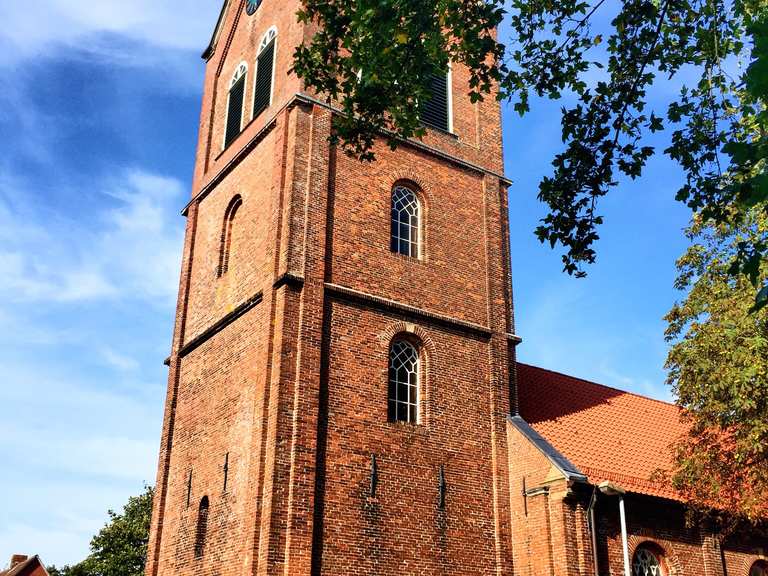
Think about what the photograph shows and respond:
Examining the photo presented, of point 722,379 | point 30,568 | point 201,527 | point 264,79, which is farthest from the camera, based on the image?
point 30,568

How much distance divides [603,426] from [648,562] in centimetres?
313

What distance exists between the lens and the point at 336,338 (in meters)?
14.3

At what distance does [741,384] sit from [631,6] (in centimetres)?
605

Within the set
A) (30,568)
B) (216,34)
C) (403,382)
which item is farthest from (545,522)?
(30,568)

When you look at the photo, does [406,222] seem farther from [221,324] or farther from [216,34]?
[216,34]

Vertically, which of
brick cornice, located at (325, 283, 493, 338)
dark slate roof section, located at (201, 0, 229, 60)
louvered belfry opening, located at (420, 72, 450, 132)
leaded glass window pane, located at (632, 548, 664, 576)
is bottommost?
leaded glass window pane, located at (632, 548, 664, 576)

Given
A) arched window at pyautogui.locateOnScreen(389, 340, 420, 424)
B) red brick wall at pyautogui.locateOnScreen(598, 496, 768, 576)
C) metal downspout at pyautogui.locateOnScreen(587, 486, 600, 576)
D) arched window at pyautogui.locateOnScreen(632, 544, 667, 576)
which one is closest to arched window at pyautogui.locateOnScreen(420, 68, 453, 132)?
arched window at pyautogui.locateOnScreen(389, 340, 420, 424)

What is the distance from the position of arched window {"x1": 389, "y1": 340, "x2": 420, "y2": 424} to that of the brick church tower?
33mm

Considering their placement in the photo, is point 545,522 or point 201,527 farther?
point 201,527

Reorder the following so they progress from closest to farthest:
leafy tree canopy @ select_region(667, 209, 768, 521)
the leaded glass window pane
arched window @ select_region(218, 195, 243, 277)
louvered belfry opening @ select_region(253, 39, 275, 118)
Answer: leafy tree canopy @ select_region(667, 209, 768, 521) < the leaded glass window pane < arched window @ select_region(218, 195, 243, 277) < louvered belfry opening @ select_region(253, 39, 275, 118)

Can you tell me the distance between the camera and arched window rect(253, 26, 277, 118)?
17688mm

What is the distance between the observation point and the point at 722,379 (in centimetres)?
1216

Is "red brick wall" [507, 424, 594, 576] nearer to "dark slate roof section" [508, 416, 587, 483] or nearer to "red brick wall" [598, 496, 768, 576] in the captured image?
"dark slate roof section" [508, 416, 587, 483]

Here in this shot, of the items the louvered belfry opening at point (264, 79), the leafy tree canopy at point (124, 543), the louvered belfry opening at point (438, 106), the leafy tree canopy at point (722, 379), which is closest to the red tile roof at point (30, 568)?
the leafy tree canopy at point (124, 543)
